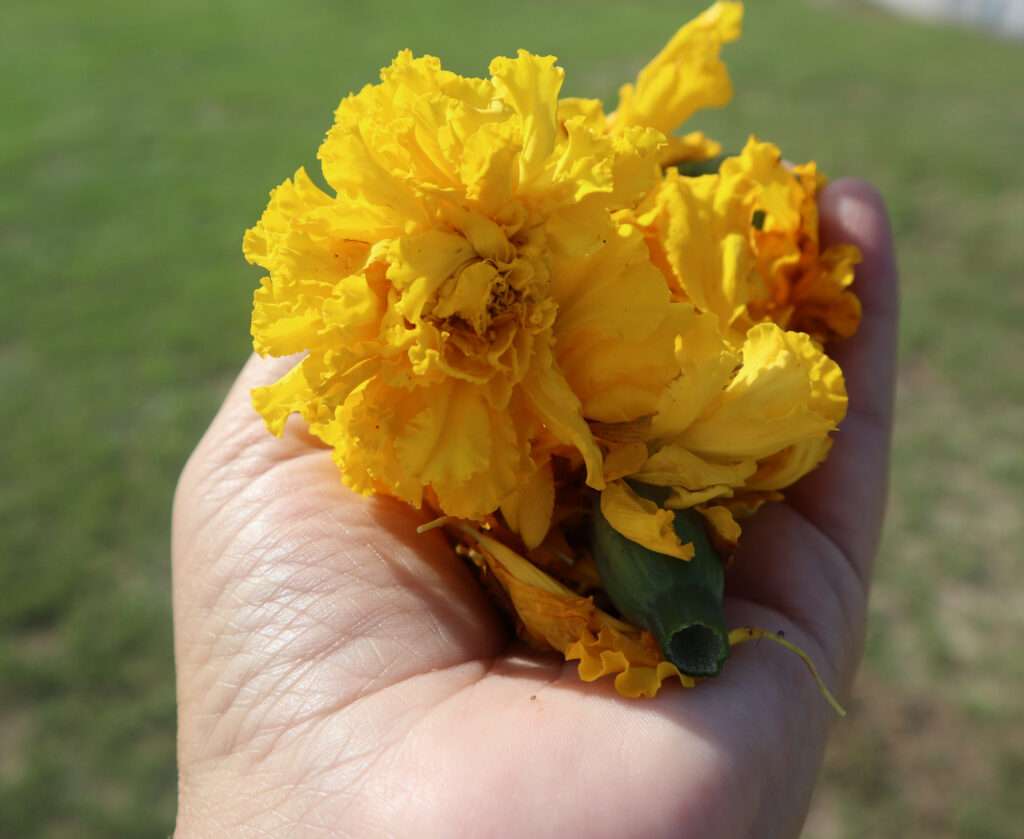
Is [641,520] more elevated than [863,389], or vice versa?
[641,520]

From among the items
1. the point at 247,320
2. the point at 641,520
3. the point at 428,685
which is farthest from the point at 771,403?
the point at 247,320

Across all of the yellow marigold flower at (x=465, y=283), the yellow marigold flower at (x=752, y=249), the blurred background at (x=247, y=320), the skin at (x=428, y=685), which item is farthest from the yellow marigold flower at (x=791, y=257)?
the blurred background at (x=247, y=320)

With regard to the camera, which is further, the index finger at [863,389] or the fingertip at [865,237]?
the fingertip at [865,237]

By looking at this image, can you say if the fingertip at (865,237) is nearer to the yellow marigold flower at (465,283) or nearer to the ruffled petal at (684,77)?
the ruffled petal at (684,77)

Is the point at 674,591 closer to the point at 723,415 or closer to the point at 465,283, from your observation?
the point at 723,415

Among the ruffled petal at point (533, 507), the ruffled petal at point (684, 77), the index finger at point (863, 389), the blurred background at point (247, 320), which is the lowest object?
the blurred background at point (247, 320)

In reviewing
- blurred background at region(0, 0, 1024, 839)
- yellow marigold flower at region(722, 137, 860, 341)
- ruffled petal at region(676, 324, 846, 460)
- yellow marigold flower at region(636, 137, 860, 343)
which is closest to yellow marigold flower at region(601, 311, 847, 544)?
ruffled petal at region(676, 324, 846, 460)

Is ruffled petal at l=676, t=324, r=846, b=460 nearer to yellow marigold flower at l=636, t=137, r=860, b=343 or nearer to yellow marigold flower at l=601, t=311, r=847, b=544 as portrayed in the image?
yellow marigold flower at l=601, t=311, r=847, b=544
